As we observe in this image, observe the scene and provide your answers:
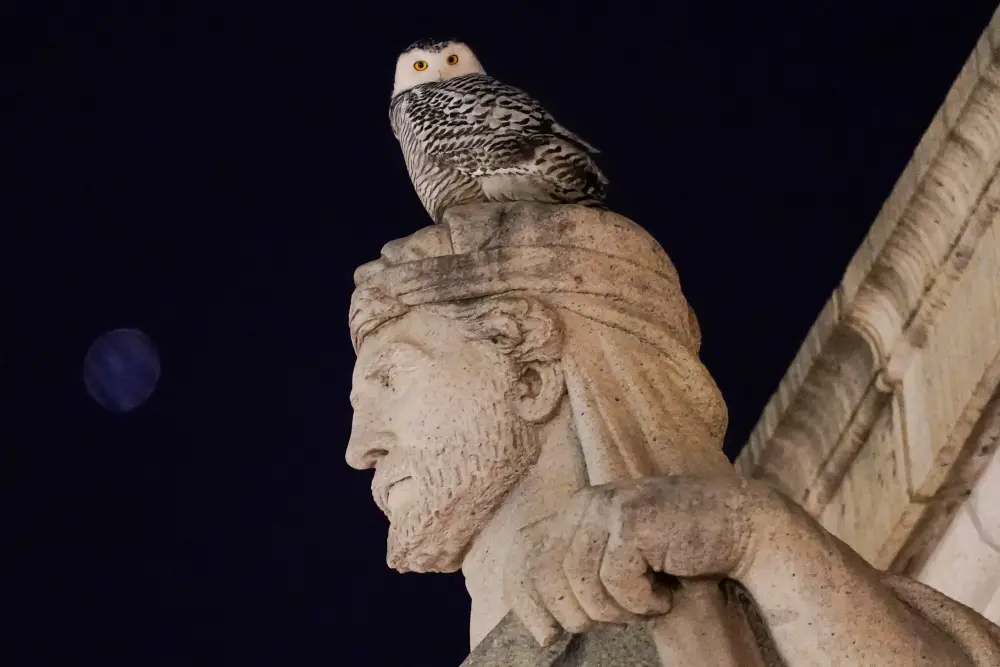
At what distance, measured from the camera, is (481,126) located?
2836 millimetres

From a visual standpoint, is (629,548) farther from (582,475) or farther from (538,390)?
(538,390)

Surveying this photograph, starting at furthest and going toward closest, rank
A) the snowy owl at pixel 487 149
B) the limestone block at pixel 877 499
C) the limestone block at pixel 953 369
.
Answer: the limestone block at pixel 877 499 < the limestone block at pixel 953 369 < the snowy owl at pixel 487 149

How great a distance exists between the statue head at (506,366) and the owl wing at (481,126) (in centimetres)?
28

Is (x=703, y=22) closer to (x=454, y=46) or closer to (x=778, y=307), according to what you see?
(x=778, y=307)

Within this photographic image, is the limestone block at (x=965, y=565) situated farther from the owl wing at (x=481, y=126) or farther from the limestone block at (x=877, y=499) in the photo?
the owl wing at (x=481, y=126)

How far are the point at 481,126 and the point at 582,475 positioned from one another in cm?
84

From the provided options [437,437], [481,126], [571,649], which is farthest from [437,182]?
[571,649]

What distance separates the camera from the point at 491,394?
2.29m

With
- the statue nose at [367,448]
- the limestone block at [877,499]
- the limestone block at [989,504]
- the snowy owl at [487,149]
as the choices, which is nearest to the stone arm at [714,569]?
the statue nose at [367,448]

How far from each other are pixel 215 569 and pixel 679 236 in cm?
196

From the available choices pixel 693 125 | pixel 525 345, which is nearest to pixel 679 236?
pixel 693 125

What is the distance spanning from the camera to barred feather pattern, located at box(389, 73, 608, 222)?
8.87 feet

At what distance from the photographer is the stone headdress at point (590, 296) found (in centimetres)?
229

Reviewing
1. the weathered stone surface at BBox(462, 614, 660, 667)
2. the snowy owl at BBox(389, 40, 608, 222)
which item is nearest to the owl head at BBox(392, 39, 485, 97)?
the snowy owl at BBox(389, 40, 608, 222)
